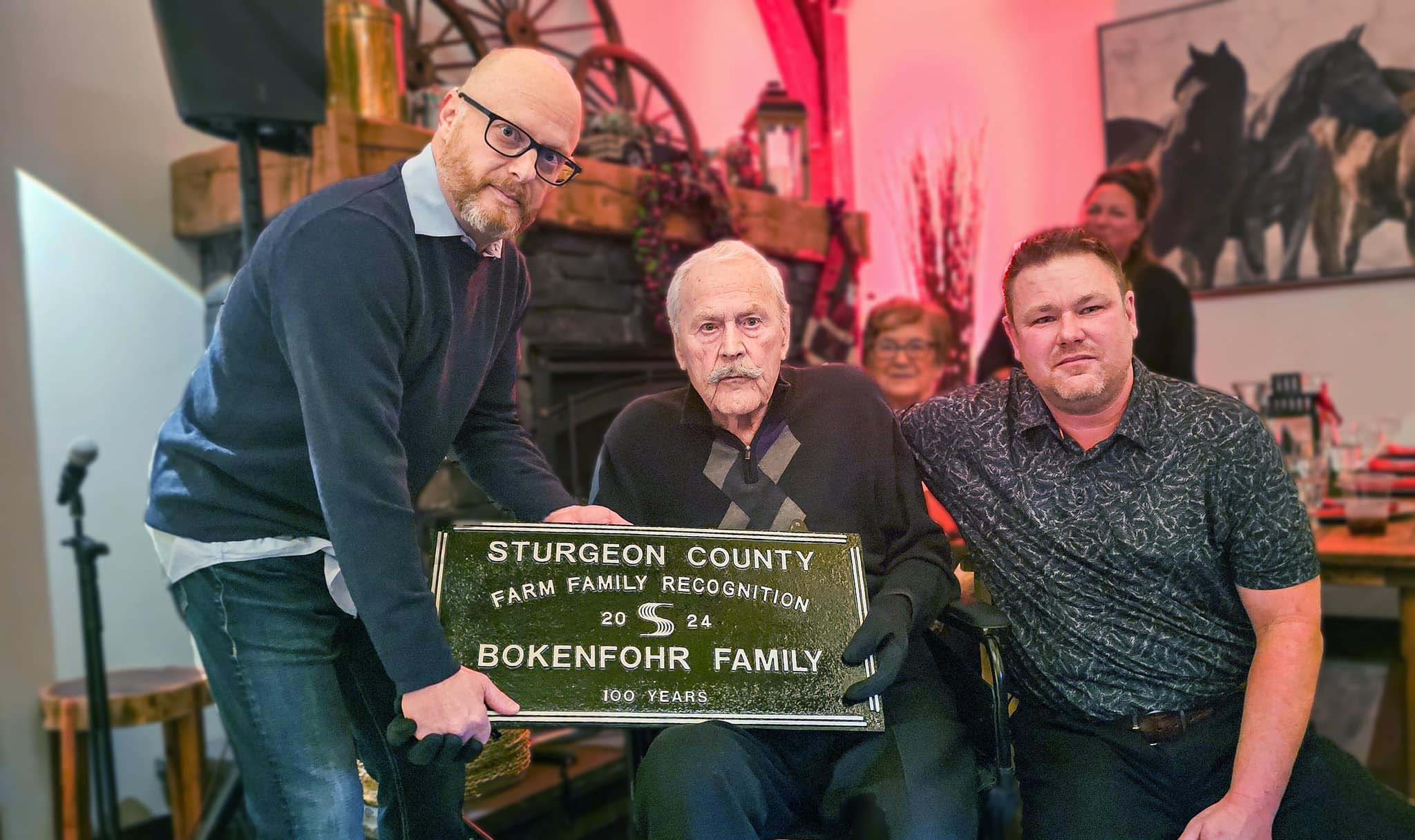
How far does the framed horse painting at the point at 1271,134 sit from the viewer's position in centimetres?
422

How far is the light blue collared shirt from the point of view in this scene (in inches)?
58.7

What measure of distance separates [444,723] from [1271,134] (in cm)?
435

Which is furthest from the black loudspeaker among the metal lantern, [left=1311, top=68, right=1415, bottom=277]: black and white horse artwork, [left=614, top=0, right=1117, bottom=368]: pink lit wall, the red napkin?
[left=1311, top=68, right=1415, bottom=277]: black and white horse artwork

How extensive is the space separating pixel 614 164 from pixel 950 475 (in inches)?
92.2

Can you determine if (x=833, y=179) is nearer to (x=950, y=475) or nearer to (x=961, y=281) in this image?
(x=961, y=281)

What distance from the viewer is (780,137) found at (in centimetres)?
495

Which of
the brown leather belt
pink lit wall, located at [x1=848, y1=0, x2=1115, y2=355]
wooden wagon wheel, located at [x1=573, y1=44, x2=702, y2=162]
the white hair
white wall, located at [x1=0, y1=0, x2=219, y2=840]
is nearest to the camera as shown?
the brown leather belt

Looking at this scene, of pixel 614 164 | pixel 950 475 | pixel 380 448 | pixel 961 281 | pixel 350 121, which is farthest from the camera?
pixel 961 281

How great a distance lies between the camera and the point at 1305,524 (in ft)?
5.62

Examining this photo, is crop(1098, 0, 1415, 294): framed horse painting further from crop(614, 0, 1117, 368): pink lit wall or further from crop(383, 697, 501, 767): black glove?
crop(383, 697, 501, 767): black glove

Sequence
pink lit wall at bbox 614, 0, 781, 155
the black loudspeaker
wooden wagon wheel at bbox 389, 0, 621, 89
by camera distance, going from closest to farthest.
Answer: the black loudspeaker, wooden wagon wheel at bbox 389, 0, 621, 89, pink lit wall at bbox 614, 0, 781, 155

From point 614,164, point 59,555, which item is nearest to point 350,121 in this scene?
point 614,164

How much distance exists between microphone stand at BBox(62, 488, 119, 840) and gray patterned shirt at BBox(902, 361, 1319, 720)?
1.96 m

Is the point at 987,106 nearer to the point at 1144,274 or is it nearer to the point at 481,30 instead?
the point at 1144,274
